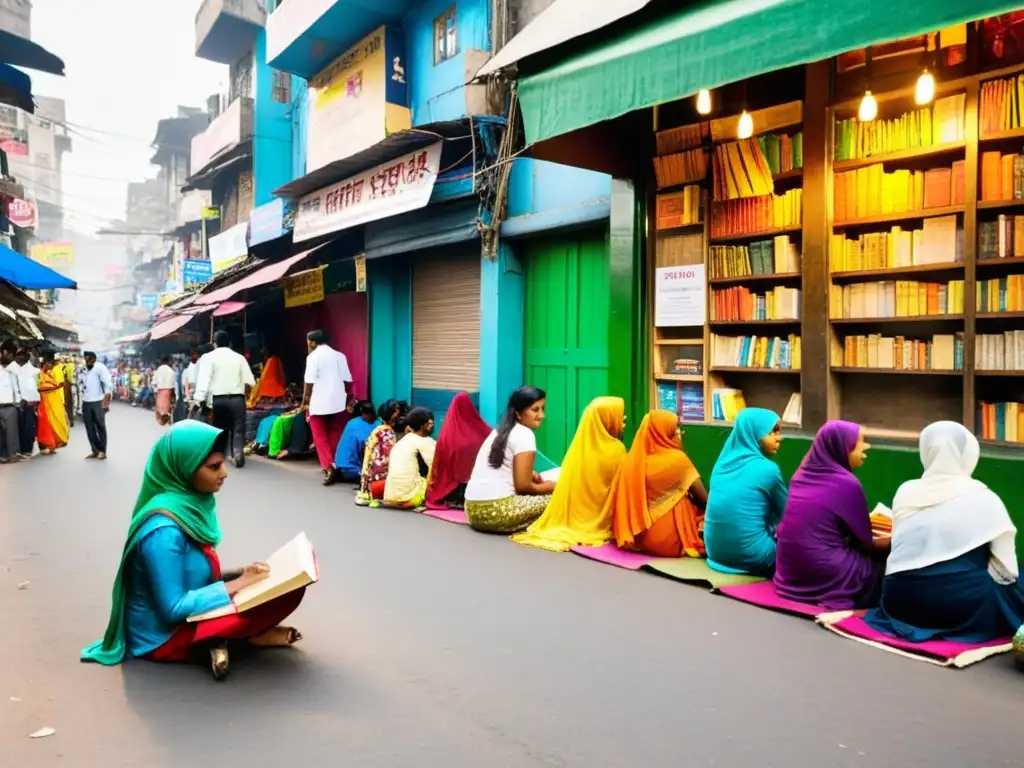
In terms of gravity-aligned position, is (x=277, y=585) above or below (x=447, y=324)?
below

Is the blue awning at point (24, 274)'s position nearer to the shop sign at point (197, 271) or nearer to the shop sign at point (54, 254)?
the shop sign at point (197, 271)

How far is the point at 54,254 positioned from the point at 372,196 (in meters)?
38.1

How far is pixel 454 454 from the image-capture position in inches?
300

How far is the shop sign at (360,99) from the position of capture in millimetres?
11430

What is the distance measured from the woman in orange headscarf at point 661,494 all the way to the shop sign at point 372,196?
5.03 m

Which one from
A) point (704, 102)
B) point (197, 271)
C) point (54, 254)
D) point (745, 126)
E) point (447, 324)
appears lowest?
point (447, 324)

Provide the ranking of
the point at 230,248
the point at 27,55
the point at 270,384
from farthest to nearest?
the point at 230,248, the point at 270,384, the point at 27,55

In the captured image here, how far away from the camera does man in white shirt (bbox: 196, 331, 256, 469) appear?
35.9ft

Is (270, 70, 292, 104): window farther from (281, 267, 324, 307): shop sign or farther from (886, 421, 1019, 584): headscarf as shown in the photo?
(886, 421, 1019, 584): headscarf

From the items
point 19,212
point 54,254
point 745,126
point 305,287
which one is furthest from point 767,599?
point 54,254

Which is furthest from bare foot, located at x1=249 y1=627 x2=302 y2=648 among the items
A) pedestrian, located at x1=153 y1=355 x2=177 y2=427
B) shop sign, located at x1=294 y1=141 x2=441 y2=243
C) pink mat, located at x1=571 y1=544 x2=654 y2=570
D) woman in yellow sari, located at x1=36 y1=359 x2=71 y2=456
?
pedestrian, located at x1=153 y1=355 x2=177 y2=427

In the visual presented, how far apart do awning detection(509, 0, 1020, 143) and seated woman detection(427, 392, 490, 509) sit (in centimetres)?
287

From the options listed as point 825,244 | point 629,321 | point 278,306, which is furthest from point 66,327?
point 825,244

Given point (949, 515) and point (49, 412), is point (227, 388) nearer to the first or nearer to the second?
point (49, 412)
